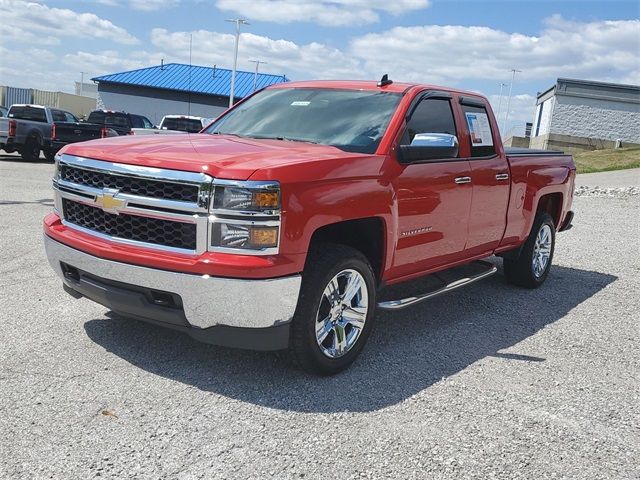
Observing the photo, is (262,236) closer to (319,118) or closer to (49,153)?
(319,118)

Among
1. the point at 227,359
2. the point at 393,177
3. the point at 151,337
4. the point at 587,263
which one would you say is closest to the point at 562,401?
the point at 393,177

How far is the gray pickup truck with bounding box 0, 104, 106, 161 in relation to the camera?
19953 millimetres

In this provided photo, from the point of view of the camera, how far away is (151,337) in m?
4.69

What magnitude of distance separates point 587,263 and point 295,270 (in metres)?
6.45

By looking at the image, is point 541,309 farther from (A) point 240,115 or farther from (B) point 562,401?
(A) point 240,115

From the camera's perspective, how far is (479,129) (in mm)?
5938

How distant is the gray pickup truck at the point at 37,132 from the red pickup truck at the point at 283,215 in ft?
54.0

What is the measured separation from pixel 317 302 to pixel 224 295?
615 millimetres

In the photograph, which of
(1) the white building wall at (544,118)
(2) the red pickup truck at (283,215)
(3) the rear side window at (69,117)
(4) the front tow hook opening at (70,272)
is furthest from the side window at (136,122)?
(1) the white building wall at (544,118)

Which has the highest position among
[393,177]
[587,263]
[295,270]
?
[393,177]

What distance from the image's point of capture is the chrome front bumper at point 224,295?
3.65 m

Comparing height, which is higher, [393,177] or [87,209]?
[393,177]

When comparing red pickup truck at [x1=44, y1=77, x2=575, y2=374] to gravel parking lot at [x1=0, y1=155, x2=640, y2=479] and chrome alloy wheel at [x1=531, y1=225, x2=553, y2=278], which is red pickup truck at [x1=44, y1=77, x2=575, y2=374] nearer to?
gravel parking lot at [x1=0, y1=155, x2=640, y2=479]

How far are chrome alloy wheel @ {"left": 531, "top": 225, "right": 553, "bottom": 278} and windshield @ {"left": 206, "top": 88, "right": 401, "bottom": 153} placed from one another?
3.02 m
